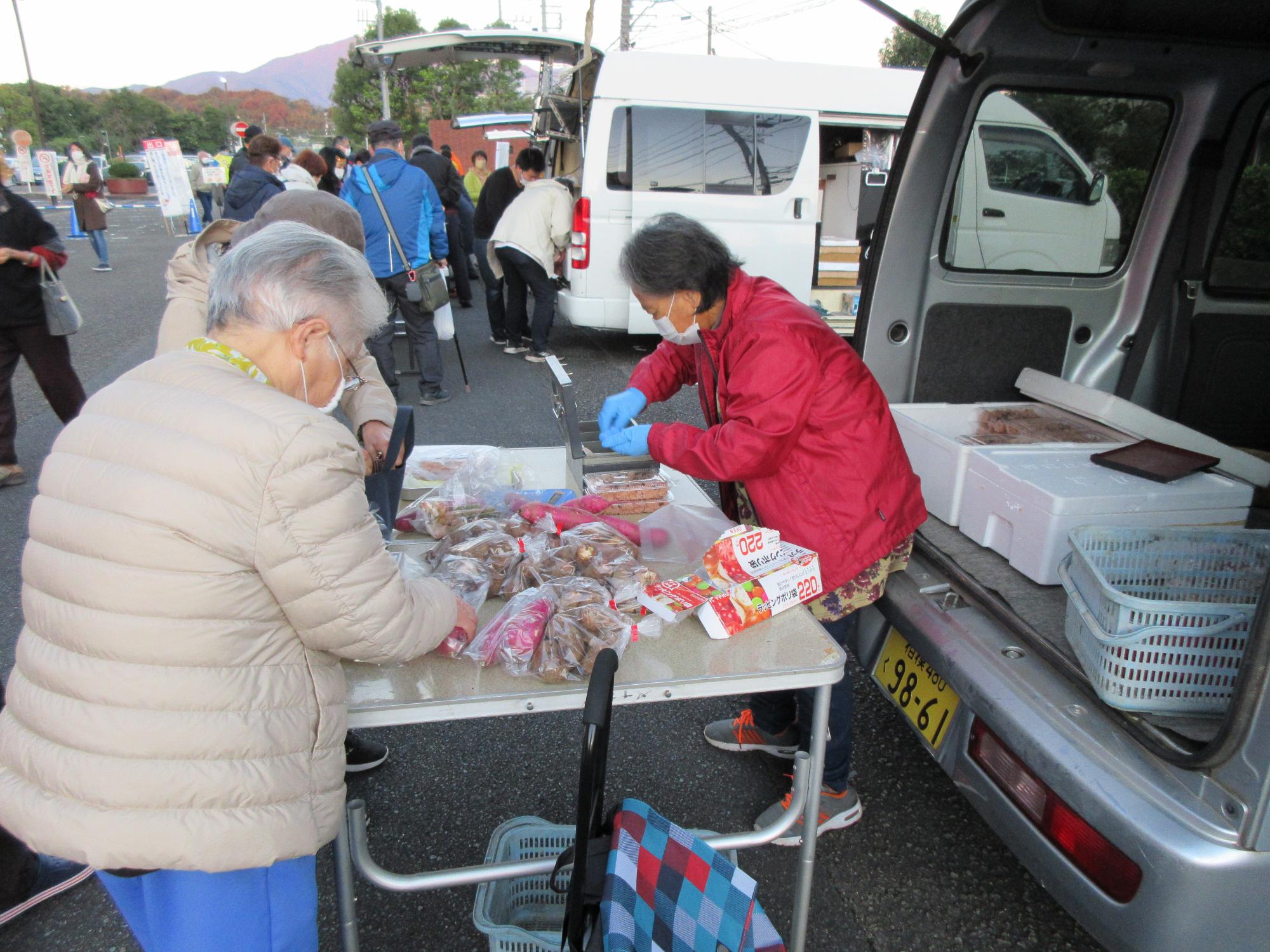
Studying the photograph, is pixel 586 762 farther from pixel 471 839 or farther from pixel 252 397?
pixel 471 839

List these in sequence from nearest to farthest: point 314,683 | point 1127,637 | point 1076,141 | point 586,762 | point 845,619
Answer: point 586,762
point 314,683
point 1127,637
point 845,619
point 1076,141

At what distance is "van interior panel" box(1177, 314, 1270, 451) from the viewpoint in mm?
3217

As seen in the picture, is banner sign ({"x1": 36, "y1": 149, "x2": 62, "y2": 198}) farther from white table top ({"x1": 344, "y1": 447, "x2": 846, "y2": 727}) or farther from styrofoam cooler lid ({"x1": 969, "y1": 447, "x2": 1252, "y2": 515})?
styrofoam cooler lid ({"x1": 969, "y1": 447, "x2": 1252, "y2": 515})

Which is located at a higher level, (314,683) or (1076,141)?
(1076,141)

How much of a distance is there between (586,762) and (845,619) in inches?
49.3

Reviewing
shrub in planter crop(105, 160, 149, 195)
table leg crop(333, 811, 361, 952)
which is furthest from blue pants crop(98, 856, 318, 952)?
shrub in planter crop(105, 160, 149, 195)

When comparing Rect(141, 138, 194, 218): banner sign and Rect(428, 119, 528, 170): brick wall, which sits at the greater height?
Rect(428, 119, 528, 170): brick wall

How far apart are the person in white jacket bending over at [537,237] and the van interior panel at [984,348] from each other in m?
4.67

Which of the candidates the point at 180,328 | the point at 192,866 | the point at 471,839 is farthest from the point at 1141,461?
the point at 180,328

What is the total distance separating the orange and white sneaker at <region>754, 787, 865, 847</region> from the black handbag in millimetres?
1381

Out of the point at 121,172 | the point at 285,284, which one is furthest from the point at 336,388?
the point at 121,172

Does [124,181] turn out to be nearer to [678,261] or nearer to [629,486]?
[629,486]

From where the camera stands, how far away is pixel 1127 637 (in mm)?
1484

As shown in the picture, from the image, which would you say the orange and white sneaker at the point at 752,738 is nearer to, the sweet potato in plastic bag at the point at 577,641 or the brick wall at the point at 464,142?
the sweet potato in plastic bag at the point at 577,641
